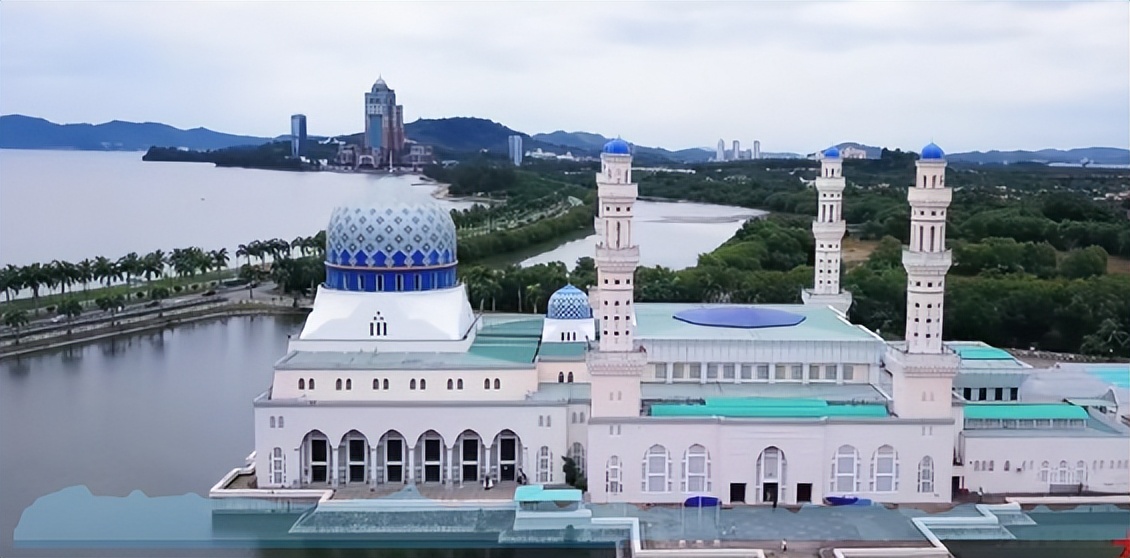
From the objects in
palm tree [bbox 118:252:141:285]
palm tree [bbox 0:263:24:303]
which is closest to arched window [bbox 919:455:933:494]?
palm tree [bbox 0:263:24:303]

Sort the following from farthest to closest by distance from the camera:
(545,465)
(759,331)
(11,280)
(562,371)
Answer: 1. (11,280)
2. (759,331)
3. (562,371)
4. (545,465)

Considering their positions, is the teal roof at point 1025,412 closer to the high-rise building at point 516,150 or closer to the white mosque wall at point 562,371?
the white mosque wall at point 562,371

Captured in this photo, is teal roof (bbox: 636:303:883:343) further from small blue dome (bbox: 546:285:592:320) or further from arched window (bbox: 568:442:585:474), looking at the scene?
arched window (bbox: 568:442:585:474)

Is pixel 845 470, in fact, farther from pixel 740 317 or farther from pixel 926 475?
pixel 740 317

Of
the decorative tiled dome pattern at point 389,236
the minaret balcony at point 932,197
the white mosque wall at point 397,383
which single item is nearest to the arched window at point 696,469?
the white mosque wall at point 397,383

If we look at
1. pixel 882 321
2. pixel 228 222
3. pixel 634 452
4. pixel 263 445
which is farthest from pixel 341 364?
pixel 228 222

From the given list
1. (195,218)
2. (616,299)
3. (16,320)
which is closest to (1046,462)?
(616,299)

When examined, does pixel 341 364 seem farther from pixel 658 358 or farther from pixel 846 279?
pixel 846 279
